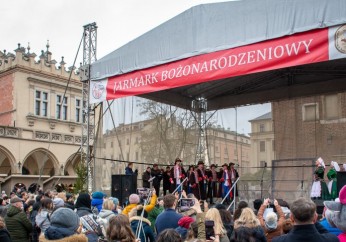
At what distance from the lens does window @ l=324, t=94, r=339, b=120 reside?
553 inches

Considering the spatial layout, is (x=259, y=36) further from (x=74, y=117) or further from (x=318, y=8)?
(x=74, y=117)

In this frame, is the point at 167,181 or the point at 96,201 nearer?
the point at 96,201

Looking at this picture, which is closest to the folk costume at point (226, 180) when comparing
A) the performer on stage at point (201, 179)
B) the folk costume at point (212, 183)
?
the folk costume at point (212, 183)

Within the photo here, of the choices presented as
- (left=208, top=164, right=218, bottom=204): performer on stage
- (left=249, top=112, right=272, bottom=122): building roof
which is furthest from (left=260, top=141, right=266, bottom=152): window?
(left=208, top=164, right=218, bottom=204): performer on stage

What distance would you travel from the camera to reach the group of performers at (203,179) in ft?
47.8

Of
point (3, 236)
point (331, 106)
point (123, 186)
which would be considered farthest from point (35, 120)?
point (3, 236)

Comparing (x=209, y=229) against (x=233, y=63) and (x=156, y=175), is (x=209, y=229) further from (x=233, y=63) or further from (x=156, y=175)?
(x=156, y=175)

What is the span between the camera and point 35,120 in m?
31.0

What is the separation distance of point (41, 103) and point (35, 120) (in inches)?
65.5

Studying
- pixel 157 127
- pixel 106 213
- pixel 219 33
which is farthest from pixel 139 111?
pixel 106 213

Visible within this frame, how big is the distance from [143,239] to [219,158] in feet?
37.8

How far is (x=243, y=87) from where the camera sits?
15609 mm

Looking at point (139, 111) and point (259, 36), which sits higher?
point (259, 36)

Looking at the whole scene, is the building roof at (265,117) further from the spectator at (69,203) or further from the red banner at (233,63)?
the spectator at (69,203)
